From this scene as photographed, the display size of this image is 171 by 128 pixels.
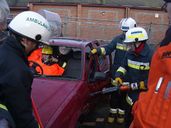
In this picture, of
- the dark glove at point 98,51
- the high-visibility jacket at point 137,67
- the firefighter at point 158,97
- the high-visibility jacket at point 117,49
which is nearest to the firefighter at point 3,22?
the firefighter at point 158,97

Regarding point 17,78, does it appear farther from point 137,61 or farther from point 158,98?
point 137,61

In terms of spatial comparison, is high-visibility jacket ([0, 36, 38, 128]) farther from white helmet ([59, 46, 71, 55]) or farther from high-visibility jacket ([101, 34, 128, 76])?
high-visibility jacket ([101, 34, 128, 76])

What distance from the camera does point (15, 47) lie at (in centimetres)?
320

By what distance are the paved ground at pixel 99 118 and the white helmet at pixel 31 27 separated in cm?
330

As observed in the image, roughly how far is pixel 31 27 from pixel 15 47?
0.44 metres

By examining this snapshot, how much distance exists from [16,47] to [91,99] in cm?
356

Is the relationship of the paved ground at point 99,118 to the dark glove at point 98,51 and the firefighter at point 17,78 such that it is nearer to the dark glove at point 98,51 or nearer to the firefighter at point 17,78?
the dark glove at point 98,51

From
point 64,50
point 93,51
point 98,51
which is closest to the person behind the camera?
point 64,50

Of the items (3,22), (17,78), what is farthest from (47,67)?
(17,78)

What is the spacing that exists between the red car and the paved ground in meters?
0.41

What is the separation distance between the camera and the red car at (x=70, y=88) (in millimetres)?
5074

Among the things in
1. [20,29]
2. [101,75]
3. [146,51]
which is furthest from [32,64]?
[20,29]

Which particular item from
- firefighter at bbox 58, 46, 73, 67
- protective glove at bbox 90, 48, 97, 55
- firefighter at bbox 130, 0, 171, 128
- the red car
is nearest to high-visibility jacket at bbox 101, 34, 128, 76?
the red car

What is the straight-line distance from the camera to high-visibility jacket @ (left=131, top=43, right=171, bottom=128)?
7.62ft
